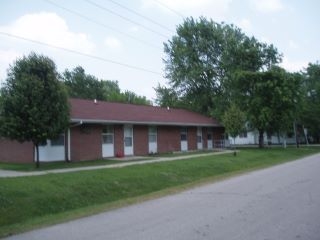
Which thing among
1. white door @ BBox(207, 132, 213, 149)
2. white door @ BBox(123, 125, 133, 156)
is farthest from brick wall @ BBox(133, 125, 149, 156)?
white door @ BBox(207, 132, 213, 149)

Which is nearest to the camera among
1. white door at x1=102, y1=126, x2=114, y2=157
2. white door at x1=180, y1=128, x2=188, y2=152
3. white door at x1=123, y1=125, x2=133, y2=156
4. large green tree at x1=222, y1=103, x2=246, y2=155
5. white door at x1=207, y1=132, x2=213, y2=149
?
white door at x1=102, y1=126, x2=114, y2=157

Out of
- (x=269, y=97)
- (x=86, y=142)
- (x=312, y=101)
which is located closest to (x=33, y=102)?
(x=86, y=142)

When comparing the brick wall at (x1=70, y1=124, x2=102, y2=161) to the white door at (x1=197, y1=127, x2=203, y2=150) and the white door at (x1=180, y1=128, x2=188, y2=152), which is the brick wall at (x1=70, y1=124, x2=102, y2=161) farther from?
the white door at (x1=197, y1=127, x2=203, y2=150)

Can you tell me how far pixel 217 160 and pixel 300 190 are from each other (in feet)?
42.1

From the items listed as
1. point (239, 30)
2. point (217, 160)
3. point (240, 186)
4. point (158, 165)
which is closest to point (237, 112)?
point (217, 160)

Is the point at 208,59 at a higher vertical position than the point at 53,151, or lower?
higher

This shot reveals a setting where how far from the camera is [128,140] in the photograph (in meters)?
31.6

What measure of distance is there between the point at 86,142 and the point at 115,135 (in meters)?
2.98

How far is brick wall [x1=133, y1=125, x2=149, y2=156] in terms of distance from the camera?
32.1 metres

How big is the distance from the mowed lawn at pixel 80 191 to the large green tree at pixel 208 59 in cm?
2891

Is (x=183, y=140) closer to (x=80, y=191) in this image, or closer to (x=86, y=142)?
(x=86, y=142)

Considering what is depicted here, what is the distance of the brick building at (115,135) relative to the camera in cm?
2641

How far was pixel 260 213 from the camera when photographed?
1024 cm

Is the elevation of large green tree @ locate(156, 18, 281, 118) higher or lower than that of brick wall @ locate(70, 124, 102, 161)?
higher
